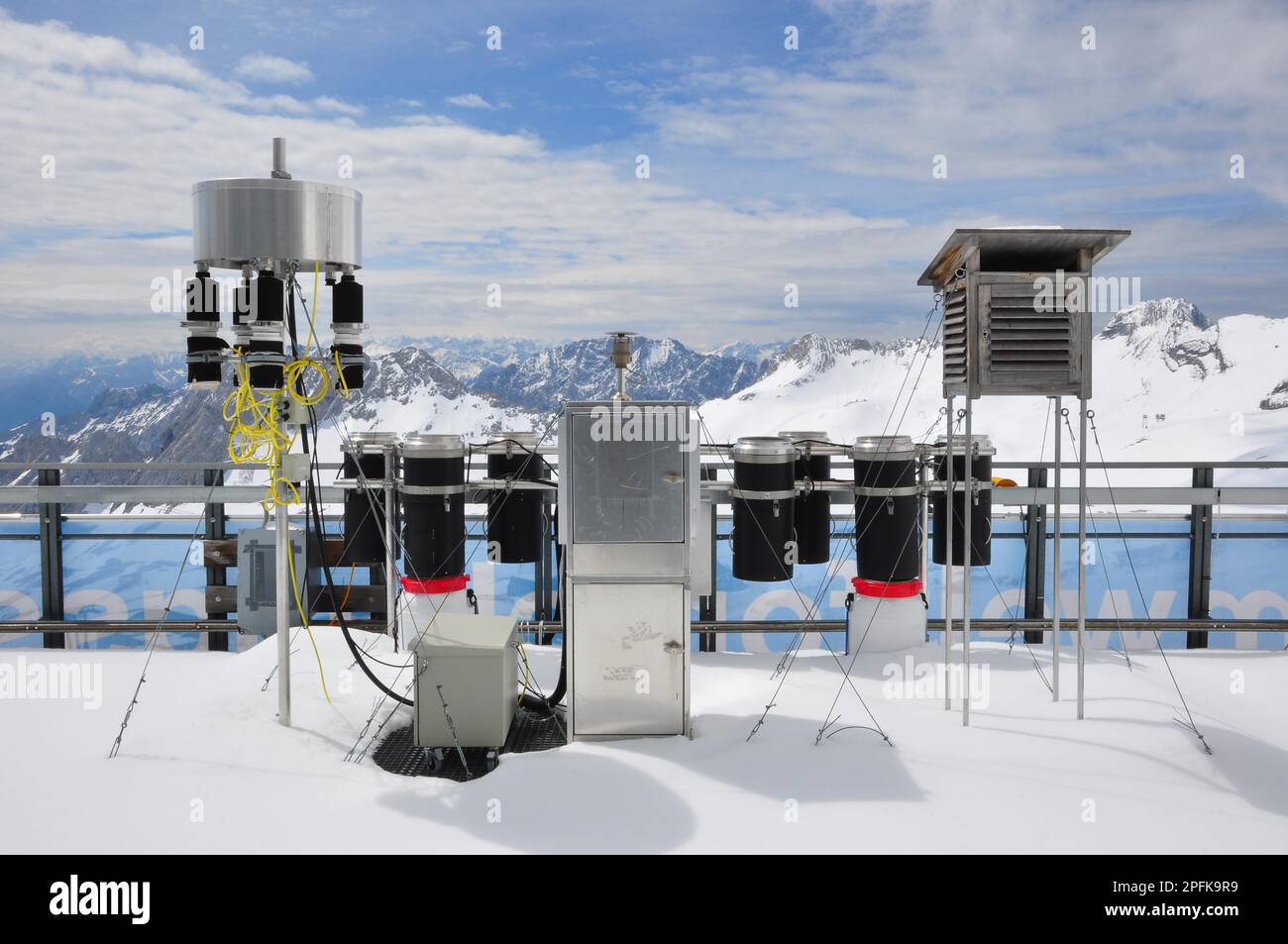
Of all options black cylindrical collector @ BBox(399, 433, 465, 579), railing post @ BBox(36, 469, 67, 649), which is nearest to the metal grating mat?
black cylindrical collector @ BBox(399, 433, 465, 579)

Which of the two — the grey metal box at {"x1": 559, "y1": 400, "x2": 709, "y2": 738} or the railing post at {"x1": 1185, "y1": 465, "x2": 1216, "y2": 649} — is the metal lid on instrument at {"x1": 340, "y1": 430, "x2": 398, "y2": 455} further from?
the railing post at {"x1": 1185, "y1": 465, "x2": 1216, "y2": 649}

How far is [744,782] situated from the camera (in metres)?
3.46

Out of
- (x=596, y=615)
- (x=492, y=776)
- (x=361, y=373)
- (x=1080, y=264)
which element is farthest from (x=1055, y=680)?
(x=361, y=373)

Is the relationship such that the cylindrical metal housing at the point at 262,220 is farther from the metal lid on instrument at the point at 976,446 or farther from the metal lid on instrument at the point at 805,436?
the metal lid on instrument at the point at 976,446

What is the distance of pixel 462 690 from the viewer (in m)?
3.82

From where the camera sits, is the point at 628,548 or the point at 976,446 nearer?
the point at 628,548

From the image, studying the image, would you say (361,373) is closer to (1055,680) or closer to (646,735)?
(646,735)

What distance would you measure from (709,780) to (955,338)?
2.07 metres

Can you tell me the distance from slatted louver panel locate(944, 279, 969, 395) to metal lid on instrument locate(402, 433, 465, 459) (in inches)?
94.6

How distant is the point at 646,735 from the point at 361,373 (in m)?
1.86

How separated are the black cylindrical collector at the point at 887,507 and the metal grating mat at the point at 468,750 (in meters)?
1.82

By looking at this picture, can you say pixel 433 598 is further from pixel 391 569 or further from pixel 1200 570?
pixel 1200 570

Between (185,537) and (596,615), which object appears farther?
(185,537)

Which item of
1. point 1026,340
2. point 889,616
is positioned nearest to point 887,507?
point 889,616
